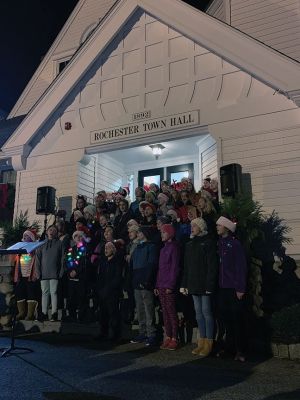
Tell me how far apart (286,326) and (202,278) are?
1347mm

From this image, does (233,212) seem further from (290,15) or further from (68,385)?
(290,15)

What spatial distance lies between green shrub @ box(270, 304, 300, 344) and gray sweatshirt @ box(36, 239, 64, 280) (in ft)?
13.6

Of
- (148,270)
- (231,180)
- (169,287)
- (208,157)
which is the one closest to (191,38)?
(208,157)

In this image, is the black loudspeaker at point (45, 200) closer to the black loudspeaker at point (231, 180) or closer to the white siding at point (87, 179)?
the white siding at point (87, 179)

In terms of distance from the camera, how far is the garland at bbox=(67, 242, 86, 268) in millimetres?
8062

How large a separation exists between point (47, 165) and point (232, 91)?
19.0 ft

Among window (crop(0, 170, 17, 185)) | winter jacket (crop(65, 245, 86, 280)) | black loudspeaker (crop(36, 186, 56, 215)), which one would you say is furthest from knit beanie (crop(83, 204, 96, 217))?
window (crop(0, 170, 17, 185))

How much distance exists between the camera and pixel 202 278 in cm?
611

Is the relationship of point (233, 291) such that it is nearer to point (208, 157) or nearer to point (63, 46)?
point (208, 157)

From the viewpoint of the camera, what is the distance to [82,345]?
6789 millimetres

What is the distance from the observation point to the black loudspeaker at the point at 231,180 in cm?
898

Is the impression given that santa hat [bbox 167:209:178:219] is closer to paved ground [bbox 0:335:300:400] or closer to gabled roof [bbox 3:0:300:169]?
paved ground [bbox 0:335:300:400]

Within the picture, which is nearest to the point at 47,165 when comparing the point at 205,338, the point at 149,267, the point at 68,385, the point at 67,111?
the point at 67,111

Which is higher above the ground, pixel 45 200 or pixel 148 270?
pixel 45 200
